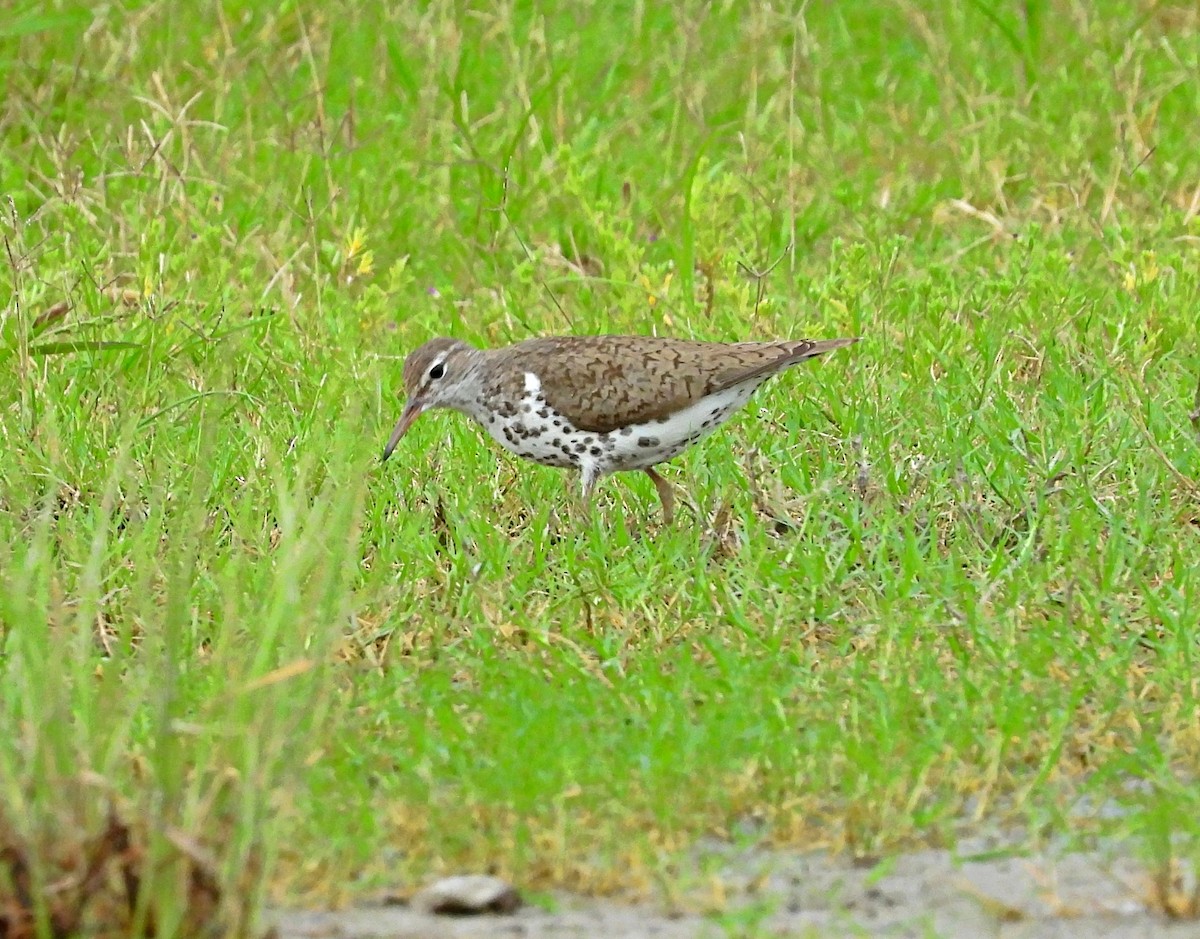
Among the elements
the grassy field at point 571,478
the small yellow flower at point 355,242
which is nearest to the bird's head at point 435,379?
the grassy field at point 571,478

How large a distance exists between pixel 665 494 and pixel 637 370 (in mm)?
397

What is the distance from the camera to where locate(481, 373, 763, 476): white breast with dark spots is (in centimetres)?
628

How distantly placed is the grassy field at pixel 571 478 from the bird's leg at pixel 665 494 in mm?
60

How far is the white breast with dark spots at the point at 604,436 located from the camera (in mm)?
6277

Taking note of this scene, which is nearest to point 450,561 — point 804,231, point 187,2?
point 804,231

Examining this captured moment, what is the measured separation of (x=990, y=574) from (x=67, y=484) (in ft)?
9.31

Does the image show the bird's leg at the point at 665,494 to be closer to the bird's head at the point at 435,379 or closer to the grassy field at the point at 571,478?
the grassy field at the point at 571,478

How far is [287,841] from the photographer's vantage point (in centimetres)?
417

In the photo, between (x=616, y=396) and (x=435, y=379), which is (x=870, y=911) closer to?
(x=616, y=396)

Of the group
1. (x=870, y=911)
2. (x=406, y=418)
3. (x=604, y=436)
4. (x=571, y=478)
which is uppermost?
(x=604, y=436)

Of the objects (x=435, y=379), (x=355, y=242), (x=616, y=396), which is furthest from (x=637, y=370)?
(x=355, y=242)

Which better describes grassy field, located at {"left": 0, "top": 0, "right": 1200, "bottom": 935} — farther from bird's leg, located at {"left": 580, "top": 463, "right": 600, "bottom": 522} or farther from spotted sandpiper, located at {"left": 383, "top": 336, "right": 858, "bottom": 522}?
spotted sandpiper, located at {"left": 383, "top": 336, "right": 858, "bottom": 522}

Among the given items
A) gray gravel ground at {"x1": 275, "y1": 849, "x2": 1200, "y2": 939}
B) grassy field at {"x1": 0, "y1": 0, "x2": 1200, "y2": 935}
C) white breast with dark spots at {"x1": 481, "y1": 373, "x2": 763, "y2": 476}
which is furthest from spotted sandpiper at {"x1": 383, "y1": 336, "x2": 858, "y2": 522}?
gray gravel ground at {"x1": 275, "y1": 849, "x2": 1200, "y2": 939}

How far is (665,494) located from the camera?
6.45 m
